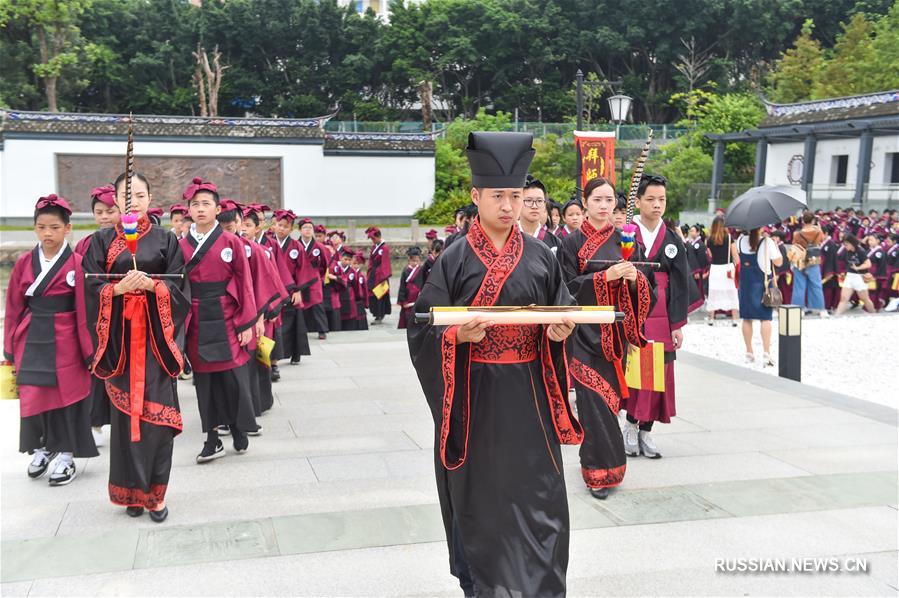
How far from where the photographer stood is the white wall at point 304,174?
27.2 m

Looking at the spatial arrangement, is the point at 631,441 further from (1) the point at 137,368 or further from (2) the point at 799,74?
(2) the point at 799,74

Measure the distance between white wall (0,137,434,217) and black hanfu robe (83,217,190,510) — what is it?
23918 mm

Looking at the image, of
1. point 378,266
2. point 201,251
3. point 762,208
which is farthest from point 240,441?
point 378,266

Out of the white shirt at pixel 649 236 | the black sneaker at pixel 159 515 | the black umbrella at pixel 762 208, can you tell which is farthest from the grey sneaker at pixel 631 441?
the black umbrella at pixel 762 208

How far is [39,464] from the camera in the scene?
5.61m

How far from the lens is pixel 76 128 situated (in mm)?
27531

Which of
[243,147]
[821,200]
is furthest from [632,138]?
[243,147]

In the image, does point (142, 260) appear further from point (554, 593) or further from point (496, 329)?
point (554, 593)

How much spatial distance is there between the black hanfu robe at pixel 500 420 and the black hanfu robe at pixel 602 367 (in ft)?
5.37

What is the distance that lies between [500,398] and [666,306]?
2776 millimetres

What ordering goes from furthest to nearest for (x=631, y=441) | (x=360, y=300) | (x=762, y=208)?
(x=360, y=300)
(x=762, y=208)
(x=631, y=441)

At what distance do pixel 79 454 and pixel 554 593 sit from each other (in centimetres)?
366

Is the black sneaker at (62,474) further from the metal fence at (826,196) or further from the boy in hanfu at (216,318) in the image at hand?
the metal fence at (826,196)

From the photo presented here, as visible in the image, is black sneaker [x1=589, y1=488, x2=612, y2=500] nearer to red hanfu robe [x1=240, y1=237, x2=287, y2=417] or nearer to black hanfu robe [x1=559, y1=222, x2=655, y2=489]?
black hanfu robe [x1=559, y1=222, x2=655, y2=489]
